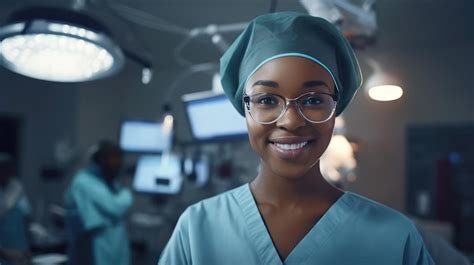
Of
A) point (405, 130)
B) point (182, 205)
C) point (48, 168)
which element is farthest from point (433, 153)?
point (48, 168)

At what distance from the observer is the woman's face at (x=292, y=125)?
713mm

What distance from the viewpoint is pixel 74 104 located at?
4.21 meters

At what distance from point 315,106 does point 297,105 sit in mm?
33

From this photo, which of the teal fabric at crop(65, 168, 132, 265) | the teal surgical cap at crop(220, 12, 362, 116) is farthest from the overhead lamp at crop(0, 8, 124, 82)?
the teal fabric at crop(65, 168, 132, 265)

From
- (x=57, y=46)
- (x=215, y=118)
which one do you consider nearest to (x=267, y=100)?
(x=57, y=46)

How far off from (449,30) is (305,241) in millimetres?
3009

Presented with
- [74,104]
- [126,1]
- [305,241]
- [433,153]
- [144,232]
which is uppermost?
[126,1]

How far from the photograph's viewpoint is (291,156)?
2.37 feet

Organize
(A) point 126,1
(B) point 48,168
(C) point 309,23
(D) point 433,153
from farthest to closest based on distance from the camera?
(B) point 48,168 → (D) point 433,153 → (A) point 126,1 → (C) point 309,23

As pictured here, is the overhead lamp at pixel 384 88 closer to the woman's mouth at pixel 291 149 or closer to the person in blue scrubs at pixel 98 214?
the woman's mouth at pixel 291 149

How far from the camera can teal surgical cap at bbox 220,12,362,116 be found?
2.42ft

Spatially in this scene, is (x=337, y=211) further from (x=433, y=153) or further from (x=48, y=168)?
(x=48, y=168)

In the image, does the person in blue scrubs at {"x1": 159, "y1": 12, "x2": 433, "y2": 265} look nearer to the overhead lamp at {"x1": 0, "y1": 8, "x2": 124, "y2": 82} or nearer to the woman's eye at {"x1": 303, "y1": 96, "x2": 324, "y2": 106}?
the woman's eye at {"x1": 303, "y1": 96, "x2": 324, "y2": 106}

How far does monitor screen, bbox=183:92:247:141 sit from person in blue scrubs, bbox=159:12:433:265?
89 cm
